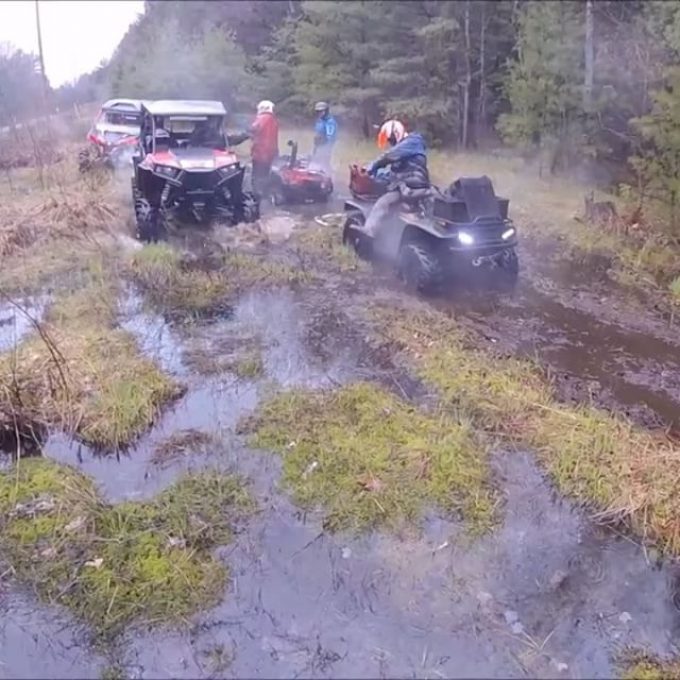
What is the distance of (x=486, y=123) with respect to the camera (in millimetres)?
17156

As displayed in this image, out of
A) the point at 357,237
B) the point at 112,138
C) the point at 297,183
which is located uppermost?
the point at 112,138

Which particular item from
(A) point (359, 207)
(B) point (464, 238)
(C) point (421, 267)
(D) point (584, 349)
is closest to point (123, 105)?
(A) point (359, 207)

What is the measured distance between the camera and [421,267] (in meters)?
7.65

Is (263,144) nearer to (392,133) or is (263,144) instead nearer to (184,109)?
(184,109)

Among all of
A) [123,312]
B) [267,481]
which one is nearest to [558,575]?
[267,481]

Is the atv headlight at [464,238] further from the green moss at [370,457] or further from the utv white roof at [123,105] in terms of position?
the utv white roof at [123,105]

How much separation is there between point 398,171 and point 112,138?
6.85 m

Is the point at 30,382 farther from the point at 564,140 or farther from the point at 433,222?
the point at 564,140

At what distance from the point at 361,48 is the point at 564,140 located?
626cm

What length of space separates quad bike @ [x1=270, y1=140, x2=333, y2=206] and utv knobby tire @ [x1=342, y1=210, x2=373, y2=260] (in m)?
2.42

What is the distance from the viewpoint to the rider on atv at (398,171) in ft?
26.5

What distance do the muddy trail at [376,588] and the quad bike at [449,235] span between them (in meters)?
1.96

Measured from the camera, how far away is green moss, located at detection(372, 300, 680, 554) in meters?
4.30

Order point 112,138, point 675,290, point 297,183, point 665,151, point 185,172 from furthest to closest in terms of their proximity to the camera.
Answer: point 112,138 → point 297,183 → point 185,172 → point 665,151 → point 675,290
